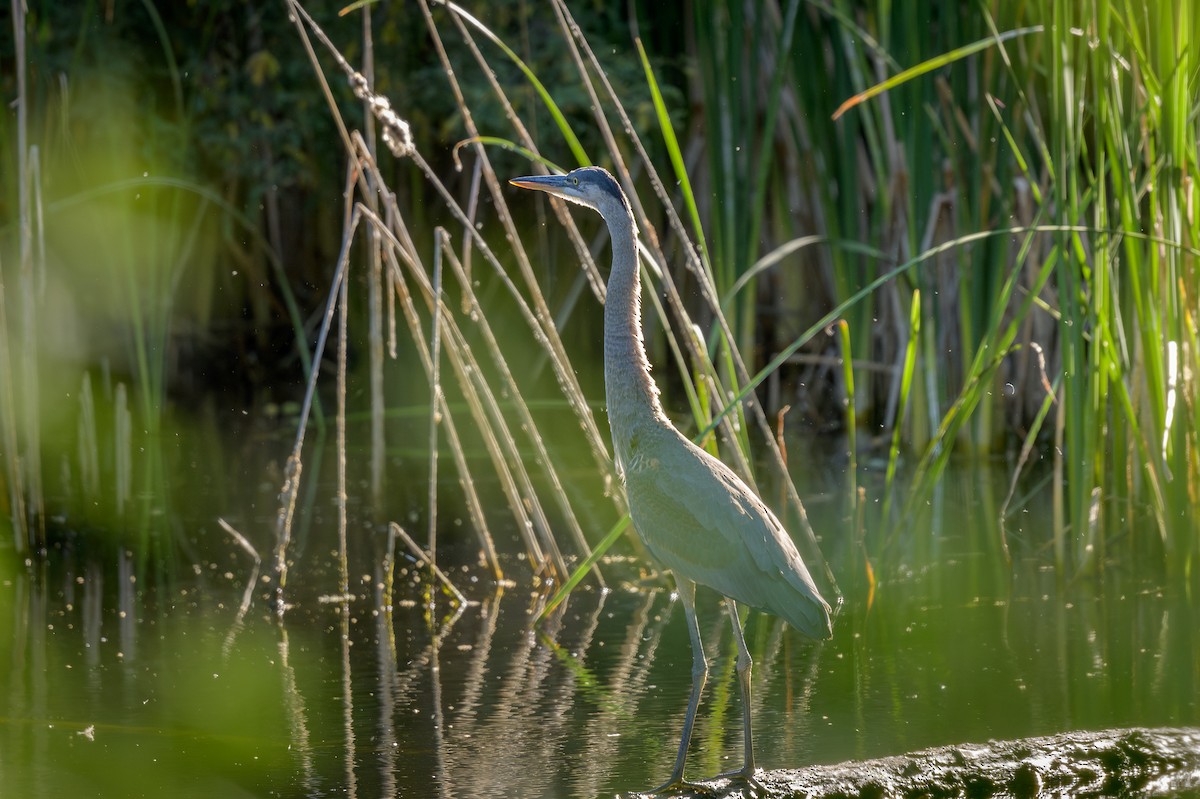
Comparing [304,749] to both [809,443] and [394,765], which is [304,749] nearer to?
[394,765]

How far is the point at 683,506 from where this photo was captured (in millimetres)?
3139

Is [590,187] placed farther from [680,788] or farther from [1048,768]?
[1048,768]

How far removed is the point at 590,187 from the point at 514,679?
1.29 metres

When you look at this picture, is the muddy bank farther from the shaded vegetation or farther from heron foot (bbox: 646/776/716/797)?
the shaded vegetation

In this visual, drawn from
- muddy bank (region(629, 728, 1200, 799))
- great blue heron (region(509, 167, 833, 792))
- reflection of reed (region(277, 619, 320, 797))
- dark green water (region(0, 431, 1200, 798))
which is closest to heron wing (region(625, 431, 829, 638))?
great blue heron (region(509, 167, 833, 792))

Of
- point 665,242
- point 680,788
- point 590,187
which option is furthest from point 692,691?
point 665,242

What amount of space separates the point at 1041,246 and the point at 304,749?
4.13m

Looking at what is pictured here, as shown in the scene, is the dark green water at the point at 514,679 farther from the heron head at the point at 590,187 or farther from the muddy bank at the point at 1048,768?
the heron head at the point at 590,187

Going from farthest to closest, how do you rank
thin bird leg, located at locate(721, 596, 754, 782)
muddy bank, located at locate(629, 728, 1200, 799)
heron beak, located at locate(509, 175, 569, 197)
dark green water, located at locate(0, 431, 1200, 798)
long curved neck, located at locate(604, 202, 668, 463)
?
1. heron beak, located at locate(509, 175, 569, 197)
2. long curved neck, located at locate(604, 202, 668, 463)
3. dark green water, located at locate(0, 431, 1200, 798)
4. thin bird leg, located at locate(721, 596, 754, 782)
5. muddy bank, located at locate(629, 728, 1200, 799)

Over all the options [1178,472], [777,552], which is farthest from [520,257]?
[1178,472]

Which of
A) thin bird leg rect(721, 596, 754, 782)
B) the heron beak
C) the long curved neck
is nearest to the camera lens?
thin bird leg rect(721, 596, 754, 782)

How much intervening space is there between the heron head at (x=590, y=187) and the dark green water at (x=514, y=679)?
119 centimetres

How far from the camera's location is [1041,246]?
623 centimetres

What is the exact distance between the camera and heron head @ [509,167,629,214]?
335 centimetres
